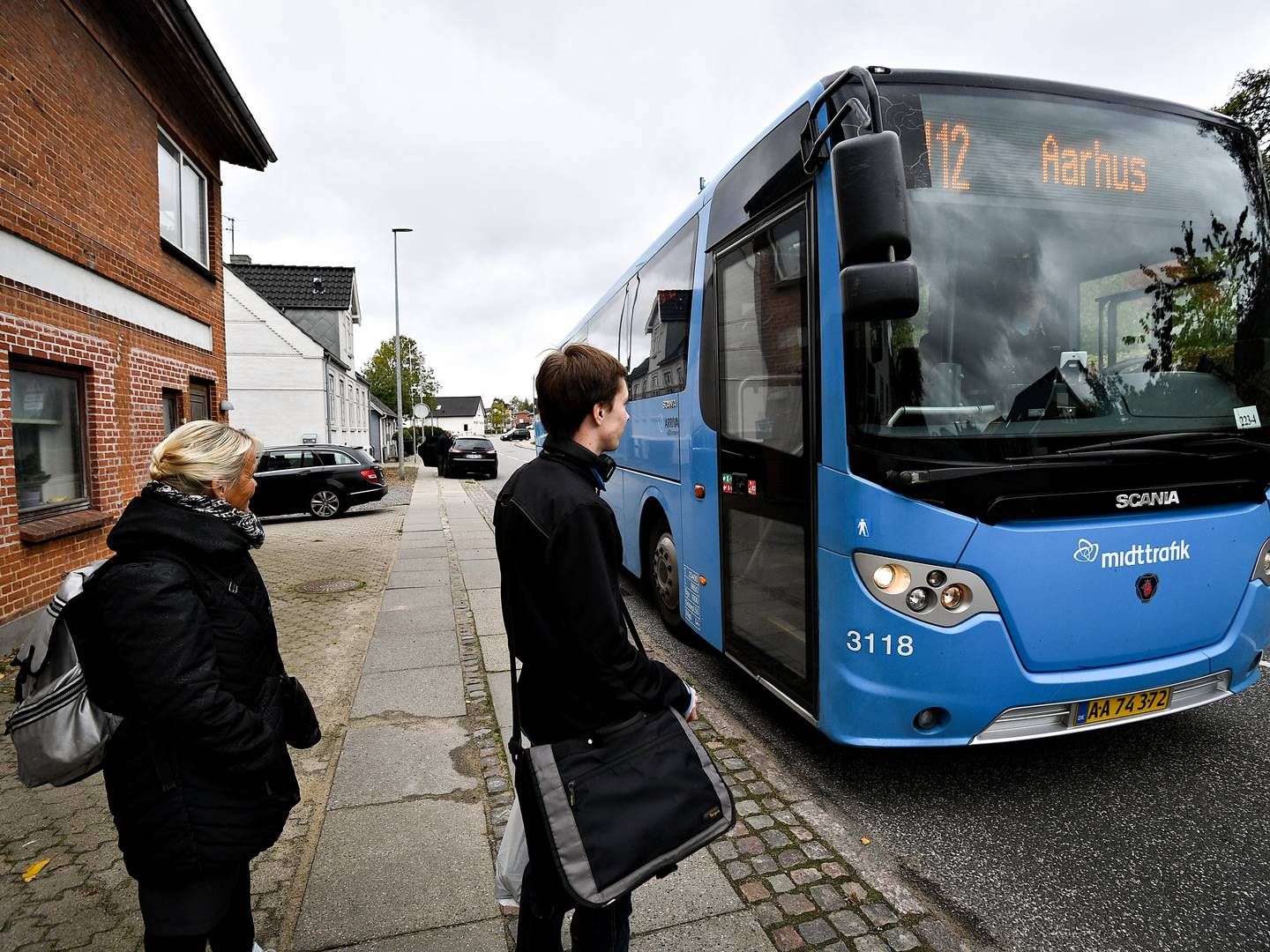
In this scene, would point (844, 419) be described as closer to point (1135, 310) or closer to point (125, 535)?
point (1135, 310)

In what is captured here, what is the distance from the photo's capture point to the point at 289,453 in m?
16.2

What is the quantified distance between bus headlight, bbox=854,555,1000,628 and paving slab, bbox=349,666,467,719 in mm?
2725

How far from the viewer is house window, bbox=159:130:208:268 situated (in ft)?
29.8

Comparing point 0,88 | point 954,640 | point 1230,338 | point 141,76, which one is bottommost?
point 954,640

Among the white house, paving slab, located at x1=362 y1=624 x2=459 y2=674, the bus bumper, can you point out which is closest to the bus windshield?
the bus bumper

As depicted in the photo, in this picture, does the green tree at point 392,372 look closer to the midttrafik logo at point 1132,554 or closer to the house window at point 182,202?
the house window at point 182,202

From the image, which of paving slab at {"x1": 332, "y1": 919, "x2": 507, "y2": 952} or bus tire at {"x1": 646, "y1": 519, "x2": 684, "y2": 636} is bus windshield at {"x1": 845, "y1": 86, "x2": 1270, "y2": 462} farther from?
bus tire at {"x1": 646, "y1": 519, "x2": 684, "y2": 636}

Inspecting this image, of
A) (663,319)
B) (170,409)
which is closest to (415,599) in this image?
(663,319)

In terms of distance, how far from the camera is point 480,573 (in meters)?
9.10

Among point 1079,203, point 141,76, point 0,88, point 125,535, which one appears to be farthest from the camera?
point 141,76

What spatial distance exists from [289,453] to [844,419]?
1555cm

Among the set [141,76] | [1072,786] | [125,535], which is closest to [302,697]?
[125,535]

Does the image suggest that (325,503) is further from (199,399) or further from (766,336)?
(766,336)

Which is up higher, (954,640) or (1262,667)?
(954,640)
